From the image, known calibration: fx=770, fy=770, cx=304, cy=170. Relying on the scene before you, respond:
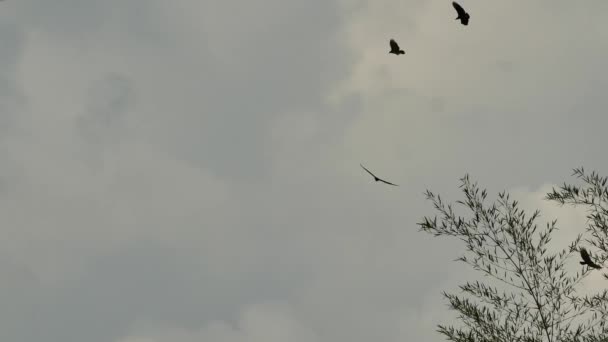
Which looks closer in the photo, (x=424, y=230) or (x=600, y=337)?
(x=600, y=337)

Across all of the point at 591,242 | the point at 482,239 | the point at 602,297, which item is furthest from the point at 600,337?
the point at 482,239

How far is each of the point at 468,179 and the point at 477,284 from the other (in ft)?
8.69

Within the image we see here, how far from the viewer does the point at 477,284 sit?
19.3 meters

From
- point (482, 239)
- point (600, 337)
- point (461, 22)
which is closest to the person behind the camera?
point (461, 22)

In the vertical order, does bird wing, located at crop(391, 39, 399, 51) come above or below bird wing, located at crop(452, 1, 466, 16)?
above

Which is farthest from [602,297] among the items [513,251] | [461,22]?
[461,22]

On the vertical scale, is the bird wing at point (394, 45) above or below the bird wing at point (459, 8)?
above

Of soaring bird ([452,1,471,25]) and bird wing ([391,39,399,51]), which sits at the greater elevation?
bird wing ([391,39,399,51])

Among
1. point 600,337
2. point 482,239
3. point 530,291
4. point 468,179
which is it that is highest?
point 468,179

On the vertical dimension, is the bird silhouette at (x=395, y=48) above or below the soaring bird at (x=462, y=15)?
→ above

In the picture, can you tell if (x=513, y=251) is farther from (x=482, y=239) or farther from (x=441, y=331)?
(x=441, y=331)

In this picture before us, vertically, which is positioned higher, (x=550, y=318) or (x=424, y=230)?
(x=424, y=230)

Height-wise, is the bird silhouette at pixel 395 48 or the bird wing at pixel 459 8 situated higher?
the bird silhouette at pixel 395 48

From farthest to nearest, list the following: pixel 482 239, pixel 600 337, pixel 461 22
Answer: pixel 482 239 → pixel 600 337 → pixel 461 22
